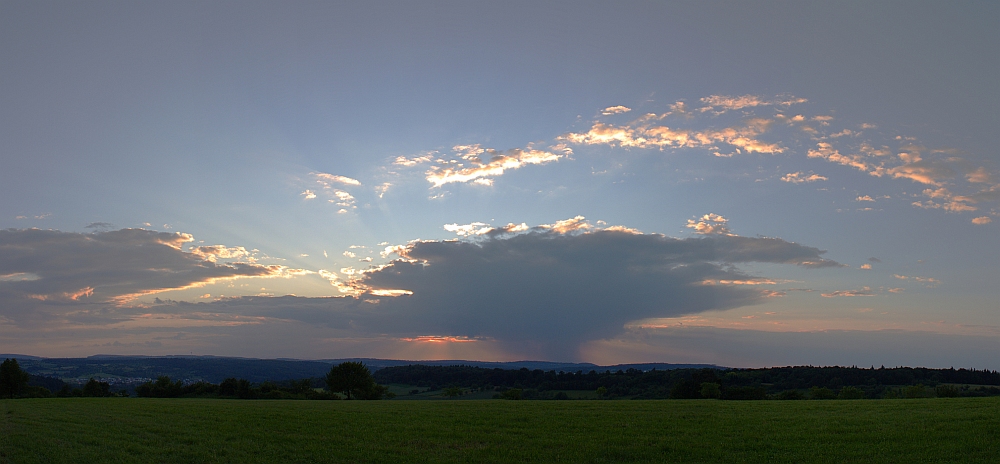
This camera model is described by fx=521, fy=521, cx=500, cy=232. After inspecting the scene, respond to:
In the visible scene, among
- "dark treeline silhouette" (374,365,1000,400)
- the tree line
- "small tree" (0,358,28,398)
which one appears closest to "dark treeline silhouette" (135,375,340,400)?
the tree line

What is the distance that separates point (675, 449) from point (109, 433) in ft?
89.0

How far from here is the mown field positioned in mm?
19688

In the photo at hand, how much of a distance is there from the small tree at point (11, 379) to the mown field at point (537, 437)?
2991 inches

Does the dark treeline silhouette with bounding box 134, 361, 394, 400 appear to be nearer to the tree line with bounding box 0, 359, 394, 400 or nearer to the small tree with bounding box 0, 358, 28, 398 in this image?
the tree line with bounding box 0, 359, 394, 400

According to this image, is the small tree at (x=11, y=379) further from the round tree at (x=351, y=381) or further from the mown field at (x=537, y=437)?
the mown field at (x=537, y=437)

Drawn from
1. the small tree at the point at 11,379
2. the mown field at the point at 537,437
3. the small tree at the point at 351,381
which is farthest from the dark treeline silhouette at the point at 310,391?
the mown field at the point at 537,437

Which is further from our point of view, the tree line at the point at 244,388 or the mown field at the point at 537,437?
the tree line at the point at 244,388

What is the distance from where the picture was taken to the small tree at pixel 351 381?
9000 centimetres

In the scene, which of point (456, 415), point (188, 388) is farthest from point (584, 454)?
point (188, 388)

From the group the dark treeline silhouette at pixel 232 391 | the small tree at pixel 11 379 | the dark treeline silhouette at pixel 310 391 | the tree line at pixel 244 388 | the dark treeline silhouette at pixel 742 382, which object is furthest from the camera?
the dark treeline silhouette at pixel 310 391

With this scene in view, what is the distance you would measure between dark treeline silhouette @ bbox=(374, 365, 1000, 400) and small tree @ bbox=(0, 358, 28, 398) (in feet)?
308

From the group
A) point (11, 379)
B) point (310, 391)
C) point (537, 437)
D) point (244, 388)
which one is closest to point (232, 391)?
point (244, 388)

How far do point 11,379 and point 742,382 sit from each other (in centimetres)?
14124

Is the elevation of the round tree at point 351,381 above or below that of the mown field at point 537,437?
below
